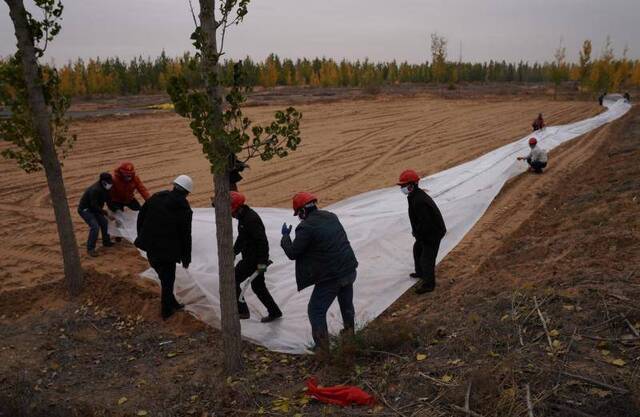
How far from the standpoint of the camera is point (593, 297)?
523 centimetres

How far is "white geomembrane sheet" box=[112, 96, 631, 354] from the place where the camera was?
20.9 ft

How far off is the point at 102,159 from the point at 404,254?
12.1 meters

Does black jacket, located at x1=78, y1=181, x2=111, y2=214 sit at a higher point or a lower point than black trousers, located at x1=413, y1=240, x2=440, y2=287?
higher

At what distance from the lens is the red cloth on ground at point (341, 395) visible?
444 centimetres

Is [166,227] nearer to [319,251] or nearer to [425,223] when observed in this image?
[319,251]

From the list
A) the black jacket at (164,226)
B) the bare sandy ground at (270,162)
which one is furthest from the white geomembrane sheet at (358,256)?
the bare sandy ground at (270,162)

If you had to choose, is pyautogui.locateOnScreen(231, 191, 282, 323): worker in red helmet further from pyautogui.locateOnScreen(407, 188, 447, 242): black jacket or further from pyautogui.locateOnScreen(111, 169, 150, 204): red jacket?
pyautogui.locateOnScreen(111, 169, 150, 204): red jacket

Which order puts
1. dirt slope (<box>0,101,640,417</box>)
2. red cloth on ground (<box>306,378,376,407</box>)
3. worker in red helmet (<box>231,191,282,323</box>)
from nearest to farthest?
1. dirt slope (<box>0,101,640,417</box>)
2. red cloth on ground (<box>306,378,376,407</box>)
3. worker in red helmet (<box>231,191,282,323</box>)

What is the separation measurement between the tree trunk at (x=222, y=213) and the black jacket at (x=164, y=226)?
170cm

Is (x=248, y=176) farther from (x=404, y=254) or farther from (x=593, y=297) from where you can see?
(x=593, y=297)

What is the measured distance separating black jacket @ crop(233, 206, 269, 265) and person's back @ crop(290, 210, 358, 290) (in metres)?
0.87

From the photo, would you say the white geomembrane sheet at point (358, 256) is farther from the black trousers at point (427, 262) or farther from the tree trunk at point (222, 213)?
the tree trunk at point (222, 213)

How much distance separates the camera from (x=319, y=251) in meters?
5.48

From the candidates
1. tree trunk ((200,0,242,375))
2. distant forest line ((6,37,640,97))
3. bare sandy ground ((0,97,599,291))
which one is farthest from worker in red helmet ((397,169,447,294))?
distant forest line ((6,37,640,97))
